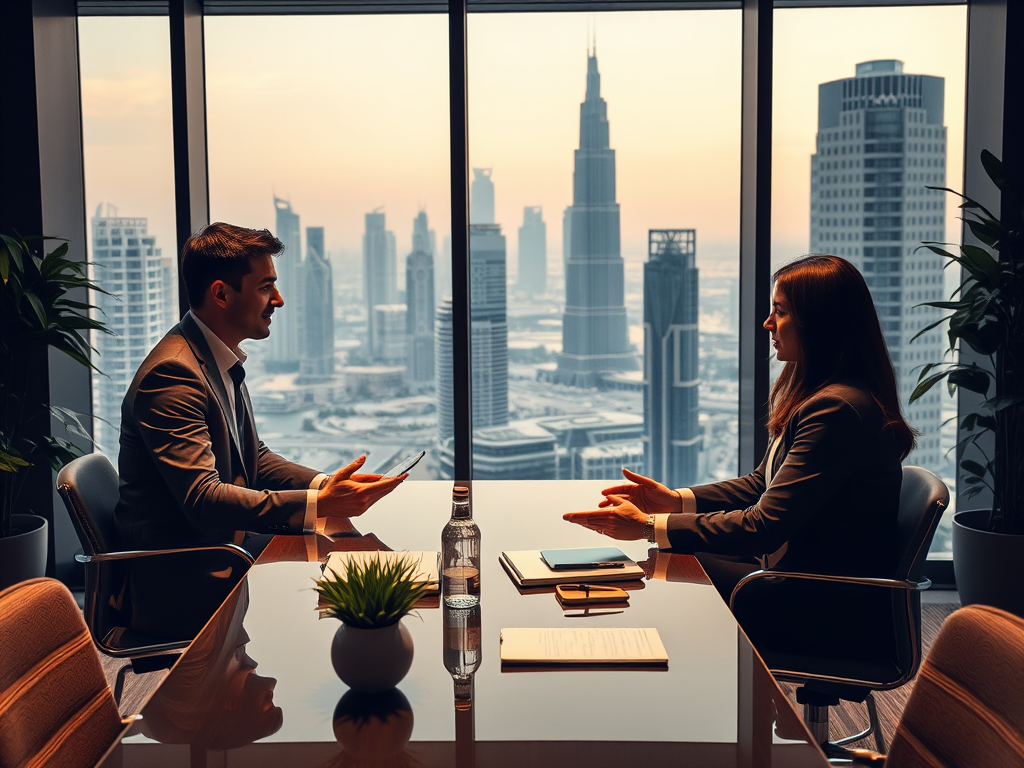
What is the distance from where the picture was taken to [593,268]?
438cm

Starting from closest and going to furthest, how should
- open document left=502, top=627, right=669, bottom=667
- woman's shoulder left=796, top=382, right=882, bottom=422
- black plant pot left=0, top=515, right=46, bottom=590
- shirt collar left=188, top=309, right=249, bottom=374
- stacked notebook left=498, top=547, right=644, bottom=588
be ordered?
1. open document left=502, top=627, right=669, bottom=667
2. stacked notebook left=498, top=547, right=644, bottom=588
3. woman's shoulder left=796, top=382, right=882, bottom=422
4. shirt collar left=188, top=309, right=249, bottom=374
5. black plant pot left=0, top=515, right=46, bottom=590

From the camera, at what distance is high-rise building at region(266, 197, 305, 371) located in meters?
4.40

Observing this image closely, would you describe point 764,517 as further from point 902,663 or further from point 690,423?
point 690,423

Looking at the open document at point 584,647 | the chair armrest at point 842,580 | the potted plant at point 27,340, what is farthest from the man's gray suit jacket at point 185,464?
the potted plant at point 27,340

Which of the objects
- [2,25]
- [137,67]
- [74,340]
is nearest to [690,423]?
[74,340]

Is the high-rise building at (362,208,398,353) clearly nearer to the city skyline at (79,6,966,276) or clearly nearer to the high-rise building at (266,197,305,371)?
the city skyline at (79,6,966,276)

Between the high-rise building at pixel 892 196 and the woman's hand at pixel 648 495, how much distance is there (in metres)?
2.30

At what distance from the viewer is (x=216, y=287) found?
107 inches

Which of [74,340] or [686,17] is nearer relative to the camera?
[74,340]

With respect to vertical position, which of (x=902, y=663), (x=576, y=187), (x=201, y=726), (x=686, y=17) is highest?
(x=686, y=17)

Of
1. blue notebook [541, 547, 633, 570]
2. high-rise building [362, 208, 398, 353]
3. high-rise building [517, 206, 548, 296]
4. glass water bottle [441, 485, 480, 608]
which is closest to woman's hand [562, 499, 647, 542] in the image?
blue notebook [541, 547, 633, 570]

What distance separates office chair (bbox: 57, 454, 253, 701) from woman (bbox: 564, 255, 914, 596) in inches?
40.7

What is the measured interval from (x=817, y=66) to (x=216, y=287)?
9.60 ft

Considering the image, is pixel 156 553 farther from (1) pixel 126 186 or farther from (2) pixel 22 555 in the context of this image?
(1) pixel 126 186
